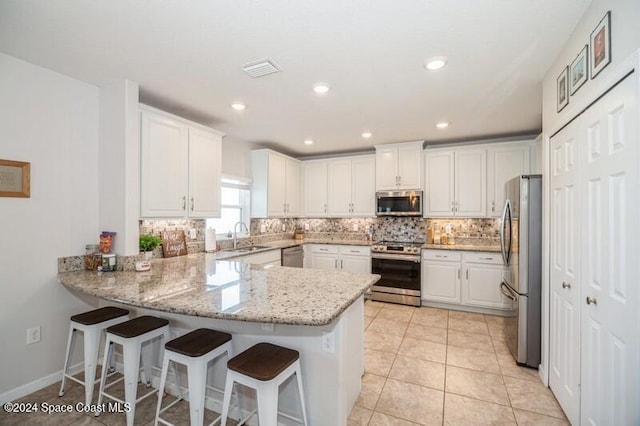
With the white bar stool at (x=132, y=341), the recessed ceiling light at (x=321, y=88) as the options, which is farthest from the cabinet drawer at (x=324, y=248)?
the white bar stool at (x=132, y=341)

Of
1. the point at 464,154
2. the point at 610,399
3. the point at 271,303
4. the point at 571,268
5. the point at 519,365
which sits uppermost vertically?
the point at 464,154

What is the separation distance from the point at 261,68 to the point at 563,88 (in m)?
2.21

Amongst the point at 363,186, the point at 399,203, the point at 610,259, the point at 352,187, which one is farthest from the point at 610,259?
the point at 352,187

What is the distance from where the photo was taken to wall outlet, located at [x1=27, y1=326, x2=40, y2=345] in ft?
7.25

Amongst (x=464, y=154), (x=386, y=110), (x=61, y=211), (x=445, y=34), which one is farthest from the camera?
(x=464, y=154)

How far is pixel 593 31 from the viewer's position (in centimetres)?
156

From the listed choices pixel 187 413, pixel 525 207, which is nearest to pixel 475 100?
pixel 525 207

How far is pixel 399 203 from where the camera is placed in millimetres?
4586

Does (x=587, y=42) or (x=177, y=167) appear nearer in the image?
(x=587, y=42)

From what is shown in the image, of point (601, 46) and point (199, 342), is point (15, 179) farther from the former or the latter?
point (601, 46)

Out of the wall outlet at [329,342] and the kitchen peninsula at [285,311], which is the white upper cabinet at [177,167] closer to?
the kitchen peninsula at [285,311]

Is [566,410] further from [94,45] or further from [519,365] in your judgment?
[94,45]

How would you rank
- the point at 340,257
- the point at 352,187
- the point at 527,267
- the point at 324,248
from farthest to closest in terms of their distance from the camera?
the point at 352,187 < the point at 324,248 < the point at 340,257 < the point at 527,267

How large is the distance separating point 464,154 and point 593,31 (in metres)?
2.85
